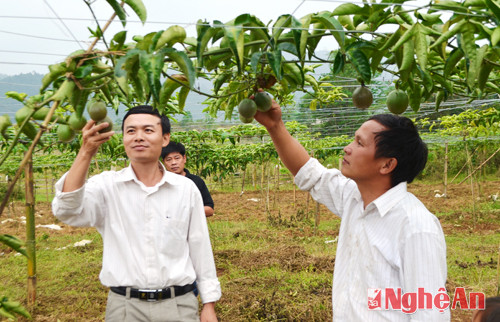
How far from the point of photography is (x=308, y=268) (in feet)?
13.8

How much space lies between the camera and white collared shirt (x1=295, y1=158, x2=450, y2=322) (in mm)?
1089

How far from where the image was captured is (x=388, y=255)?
1162 millimetres

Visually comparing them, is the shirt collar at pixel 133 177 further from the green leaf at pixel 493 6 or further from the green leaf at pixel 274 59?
the green leaf at pixel 493 6

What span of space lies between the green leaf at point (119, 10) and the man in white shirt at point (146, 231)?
0.66 metres

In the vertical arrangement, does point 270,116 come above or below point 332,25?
below

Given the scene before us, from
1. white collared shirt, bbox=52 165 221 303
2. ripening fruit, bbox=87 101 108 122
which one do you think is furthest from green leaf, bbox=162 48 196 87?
white collared shirt, bbox=52 165 221 303

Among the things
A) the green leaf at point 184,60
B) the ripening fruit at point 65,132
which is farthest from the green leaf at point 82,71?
the ripening fruit at point 65,132

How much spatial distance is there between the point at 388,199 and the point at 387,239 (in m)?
0.12

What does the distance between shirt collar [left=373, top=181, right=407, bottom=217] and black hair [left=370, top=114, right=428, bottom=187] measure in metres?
0.05

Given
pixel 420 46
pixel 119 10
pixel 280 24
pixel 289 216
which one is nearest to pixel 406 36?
pixel 420 46

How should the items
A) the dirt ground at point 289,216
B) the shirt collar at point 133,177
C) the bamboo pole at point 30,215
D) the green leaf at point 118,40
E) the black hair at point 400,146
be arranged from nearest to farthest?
the green leaf at point 118,40, the black hair at point 400,146, the shirt collar at point 133,177, the bamboo pole at point 30,215, the dirt ground at point 289,216

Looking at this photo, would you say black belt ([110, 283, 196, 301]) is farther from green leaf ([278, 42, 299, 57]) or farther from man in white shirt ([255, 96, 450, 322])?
green leaf ([278, 42, 299, 57])

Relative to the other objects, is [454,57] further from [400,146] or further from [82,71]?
[82,71]

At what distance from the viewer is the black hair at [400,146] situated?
49.8 inches
